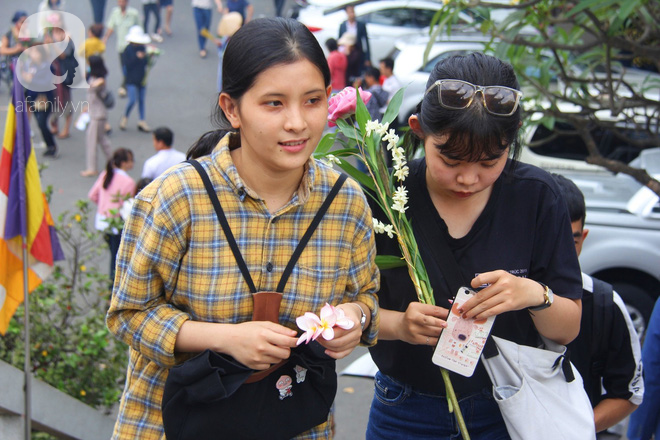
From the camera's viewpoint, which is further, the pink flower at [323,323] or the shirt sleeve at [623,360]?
the shirt sleeve at [623,360]

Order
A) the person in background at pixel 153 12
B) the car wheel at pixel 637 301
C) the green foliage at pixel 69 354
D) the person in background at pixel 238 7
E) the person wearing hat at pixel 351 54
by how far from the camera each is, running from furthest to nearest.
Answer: the person in background at pixel 153 12, the person in background at pixel 238 7, the person wearing hat at pixel 351 54, the car wheel at pixel 637 301, the green foliage at pixel 69 354

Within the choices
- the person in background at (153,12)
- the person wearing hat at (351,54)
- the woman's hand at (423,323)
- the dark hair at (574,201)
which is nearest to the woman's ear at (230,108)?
the woman's hand at (423,323)

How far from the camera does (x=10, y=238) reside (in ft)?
11.8

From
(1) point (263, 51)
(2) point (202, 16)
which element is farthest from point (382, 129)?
(2) point (202, 16)

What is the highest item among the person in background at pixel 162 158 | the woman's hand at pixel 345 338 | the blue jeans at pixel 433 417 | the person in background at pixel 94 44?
the woman's hand at pixel 345 338

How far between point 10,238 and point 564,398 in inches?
107

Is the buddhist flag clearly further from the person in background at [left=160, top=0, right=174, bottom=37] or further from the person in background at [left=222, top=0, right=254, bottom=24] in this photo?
the person in background at [left=160, top=0, right=174, bottom=37]

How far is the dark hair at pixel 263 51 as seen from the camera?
66.5 inches

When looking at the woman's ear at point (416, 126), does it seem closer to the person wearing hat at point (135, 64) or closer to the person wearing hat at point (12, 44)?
the person wearing hat at point (135, 64)

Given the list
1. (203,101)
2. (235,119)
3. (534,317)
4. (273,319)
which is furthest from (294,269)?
(203,101)

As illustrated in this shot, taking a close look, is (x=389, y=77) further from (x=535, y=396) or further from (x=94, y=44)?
(x=535, y=396)

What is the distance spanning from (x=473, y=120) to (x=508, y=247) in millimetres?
372

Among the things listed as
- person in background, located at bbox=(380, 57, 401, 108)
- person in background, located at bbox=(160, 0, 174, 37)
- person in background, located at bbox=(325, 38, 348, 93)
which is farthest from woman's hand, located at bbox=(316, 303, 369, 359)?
person in background, located at bbox=(160, 0, 174, 37)

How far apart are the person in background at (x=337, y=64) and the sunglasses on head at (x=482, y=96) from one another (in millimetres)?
Answer: 10259
